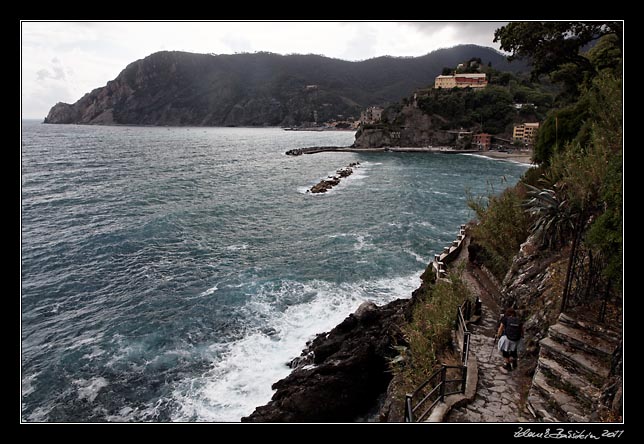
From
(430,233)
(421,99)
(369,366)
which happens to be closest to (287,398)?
(369,366)

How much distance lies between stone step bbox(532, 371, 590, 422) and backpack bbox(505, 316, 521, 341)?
4.86ft

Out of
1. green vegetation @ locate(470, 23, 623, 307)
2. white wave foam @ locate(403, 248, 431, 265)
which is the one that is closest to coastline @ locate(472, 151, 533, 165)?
white wave foam @ locate(403, 248, 431, 265)

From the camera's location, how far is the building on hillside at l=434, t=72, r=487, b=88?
462 feet

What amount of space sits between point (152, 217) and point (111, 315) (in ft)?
67.7

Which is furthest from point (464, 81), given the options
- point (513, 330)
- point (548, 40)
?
point (513, 330)

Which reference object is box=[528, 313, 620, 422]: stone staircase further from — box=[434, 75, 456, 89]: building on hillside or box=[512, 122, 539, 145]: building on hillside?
box=[434, 75, 456, 89]: building on hillside

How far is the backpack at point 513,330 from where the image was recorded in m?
10.3

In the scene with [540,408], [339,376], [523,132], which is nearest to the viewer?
[540,408]

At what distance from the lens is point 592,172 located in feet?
35.5

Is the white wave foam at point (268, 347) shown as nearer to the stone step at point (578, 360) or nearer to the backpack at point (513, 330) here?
the backpack at point (513, 330)

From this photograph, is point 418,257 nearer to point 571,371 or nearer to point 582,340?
point 582,340

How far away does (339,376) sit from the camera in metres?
16.2

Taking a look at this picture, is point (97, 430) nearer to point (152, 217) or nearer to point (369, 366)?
point (369, 366)

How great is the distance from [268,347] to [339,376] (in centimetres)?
506
